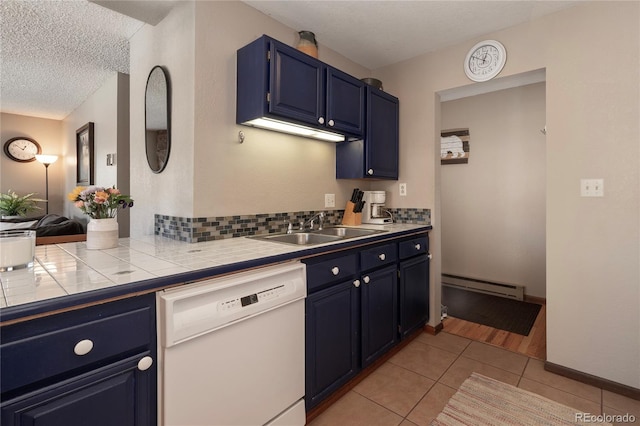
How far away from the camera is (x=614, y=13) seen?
1.88m

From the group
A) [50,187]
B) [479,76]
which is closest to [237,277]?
[479,76]

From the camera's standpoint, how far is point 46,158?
496 centimetres

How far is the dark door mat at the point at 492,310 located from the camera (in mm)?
2830

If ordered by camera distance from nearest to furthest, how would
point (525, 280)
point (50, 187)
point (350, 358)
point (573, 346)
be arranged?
point (350, 358)
point (573, 346)
point (525, 280)
point (50, 187)

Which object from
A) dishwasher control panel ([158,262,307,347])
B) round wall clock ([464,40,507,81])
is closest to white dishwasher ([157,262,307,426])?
dishwasher control panel ([158,262,307,347])

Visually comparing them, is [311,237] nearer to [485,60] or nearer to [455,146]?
[485,60]

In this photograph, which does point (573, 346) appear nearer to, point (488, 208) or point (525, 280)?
point (525, 280)

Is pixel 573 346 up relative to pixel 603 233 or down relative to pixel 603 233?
down

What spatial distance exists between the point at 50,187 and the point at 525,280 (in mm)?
7212

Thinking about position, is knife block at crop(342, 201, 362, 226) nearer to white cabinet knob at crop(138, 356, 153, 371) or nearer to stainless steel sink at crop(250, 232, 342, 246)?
stainless steel sink at crop(250, 232, 342, 246)

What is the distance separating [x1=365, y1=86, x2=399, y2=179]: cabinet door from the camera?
2549 mm

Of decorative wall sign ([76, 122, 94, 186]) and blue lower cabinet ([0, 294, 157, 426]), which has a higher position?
decorative wall sign ([76, 122, 94, 186])
